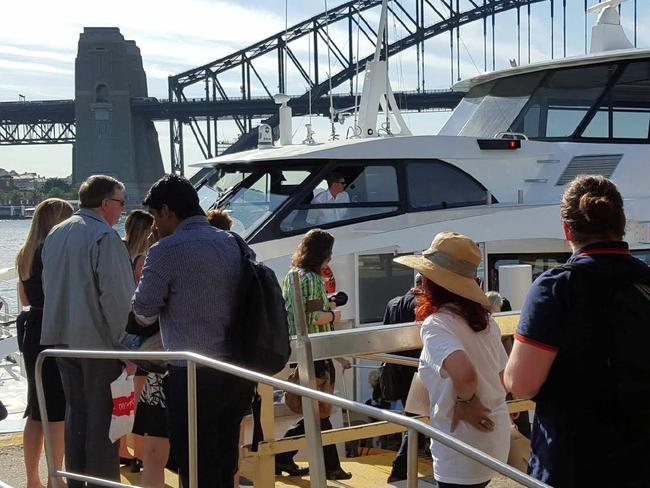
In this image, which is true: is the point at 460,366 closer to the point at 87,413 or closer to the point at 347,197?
the point at 87,413

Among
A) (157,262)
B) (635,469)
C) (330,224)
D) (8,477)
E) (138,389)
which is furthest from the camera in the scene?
(330,224)

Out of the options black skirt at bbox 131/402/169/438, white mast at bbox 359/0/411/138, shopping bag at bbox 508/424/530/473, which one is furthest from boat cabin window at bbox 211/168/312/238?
shopping bag at bbox 508/424/530/473

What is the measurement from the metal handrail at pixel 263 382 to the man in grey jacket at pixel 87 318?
0.40ft

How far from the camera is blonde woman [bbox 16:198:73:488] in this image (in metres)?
4.12

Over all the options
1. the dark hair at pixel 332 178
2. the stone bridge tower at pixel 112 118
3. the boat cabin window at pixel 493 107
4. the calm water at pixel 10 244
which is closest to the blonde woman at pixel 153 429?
the dark hair at pixel 332 178

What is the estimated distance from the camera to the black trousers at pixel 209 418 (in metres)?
3.19

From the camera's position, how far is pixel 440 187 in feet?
24.1

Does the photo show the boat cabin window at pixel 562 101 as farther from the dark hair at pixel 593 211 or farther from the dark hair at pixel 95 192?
the dark hair at pixel 593 211

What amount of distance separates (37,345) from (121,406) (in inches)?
23.3

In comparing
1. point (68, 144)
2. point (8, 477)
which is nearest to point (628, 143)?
point (8, 477)

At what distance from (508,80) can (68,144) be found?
78667 millimetres

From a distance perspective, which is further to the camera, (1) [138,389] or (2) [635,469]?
(1) [138,389]

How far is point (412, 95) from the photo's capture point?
52.7 metres

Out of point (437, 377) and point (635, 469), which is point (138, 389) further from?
point (635, 469)
